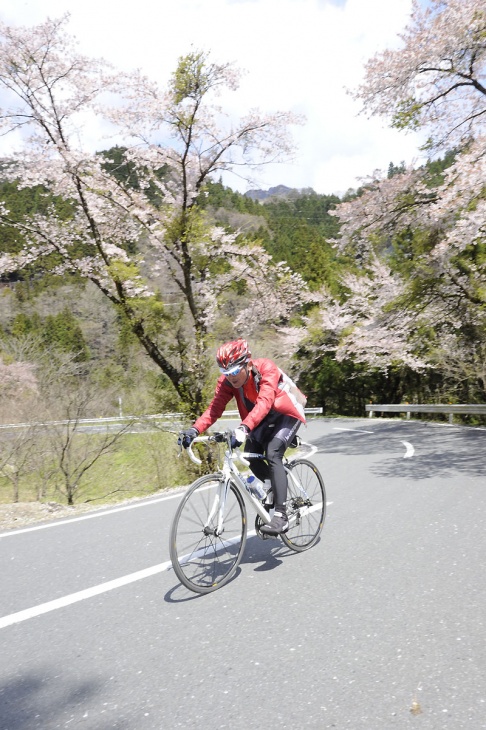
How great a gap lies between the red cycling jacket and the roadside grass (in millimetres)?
10303

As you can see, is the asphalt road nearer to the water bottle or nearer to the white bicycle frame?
the white bicycle frame

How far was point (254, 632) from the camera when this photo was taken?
10.5 ft

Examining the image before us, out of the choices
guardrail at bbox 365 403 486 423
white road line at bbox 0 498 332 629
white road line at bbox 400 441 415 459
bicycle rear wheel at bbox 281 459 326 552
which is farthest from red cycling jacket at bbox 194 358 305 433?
guardrail at bbox 365 403 486 423

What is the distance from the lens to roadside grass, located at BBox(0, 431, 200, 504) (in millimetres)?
17156

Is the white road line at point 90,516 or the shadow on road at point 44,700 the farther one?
the white road line at point 90,516

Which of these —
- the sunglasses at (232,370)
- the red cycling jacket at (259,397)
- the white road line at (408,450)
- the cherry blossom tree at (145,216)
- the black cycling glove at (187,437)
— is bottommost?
the white road line at (408,450)

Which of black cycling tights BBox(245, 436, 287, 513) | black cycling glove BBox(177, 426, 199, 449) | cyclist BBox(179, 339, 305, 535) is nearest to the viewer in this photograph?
black cycling glove BBox(177, 426, 199, 449)

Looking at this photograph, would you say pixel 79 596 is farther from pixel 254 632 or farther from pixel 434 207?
pixel 434 207

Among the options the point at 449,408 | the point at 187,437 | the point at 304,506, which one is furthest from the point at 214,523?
the point at 449,408

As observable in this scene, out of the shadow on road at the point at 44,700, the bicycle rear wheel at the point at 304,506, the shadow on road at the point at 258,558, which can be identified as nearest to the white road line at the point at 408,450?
the bicycle rear wheel at the point at 304,506

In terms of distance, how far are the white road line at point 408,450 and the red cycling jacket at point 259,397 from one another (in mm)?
7159

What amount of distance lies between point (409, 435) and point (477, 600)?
40.8 feet

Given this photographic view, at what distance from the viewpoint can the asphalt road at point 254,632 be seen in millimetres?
2447

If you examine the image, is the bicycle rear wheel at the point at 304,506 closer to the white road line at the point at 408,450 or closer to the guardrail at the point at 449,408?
the white road line at the point at 408,450
